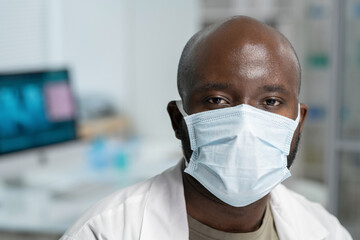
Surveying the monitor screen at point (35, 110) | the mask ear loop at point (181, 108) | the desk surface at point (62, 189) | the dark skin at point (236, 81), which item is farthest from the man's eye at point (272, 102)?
the monitor screen at point (35, 110)

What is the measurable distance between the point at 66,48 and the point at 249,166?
3.20 meters

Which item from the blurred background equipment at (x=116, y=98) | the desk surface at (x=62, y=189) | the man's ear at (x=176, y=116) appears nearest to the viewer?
the man's ear at (x=176, y=116)

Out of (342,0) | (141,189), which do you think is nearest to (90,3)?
(342,0)

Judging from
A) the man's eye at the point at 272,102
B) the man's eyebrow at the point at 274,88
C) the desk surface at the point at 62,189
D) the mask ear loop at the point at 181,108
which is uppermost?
the man's eyebrow at the point at 274,88

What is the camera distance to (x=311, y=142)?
497 centimetres

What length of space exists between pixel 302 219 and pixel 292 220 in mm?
46

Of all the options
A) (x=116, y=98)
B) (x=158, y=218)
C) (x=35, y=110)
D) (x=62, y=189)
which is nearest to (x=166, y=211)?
(x=158, y=218)

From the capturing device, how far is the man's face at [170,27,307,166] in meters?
0.98

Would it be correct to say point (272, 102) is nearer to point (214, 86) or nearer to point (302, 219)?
point (214, 86)

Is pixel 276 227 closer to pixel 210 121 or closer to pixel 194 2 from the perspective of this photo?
pixel 210 121

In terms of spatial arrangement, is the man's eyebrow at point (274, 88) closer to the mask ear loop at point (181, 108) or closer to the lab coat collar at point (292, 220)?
the mask ear loop at point (181, 108)

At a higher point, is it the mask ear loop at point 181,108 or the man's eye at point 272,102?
the man's eye at point 272,102

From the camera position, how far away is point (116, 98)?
13.7 feet

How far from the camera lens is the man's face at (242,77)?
979 mm
